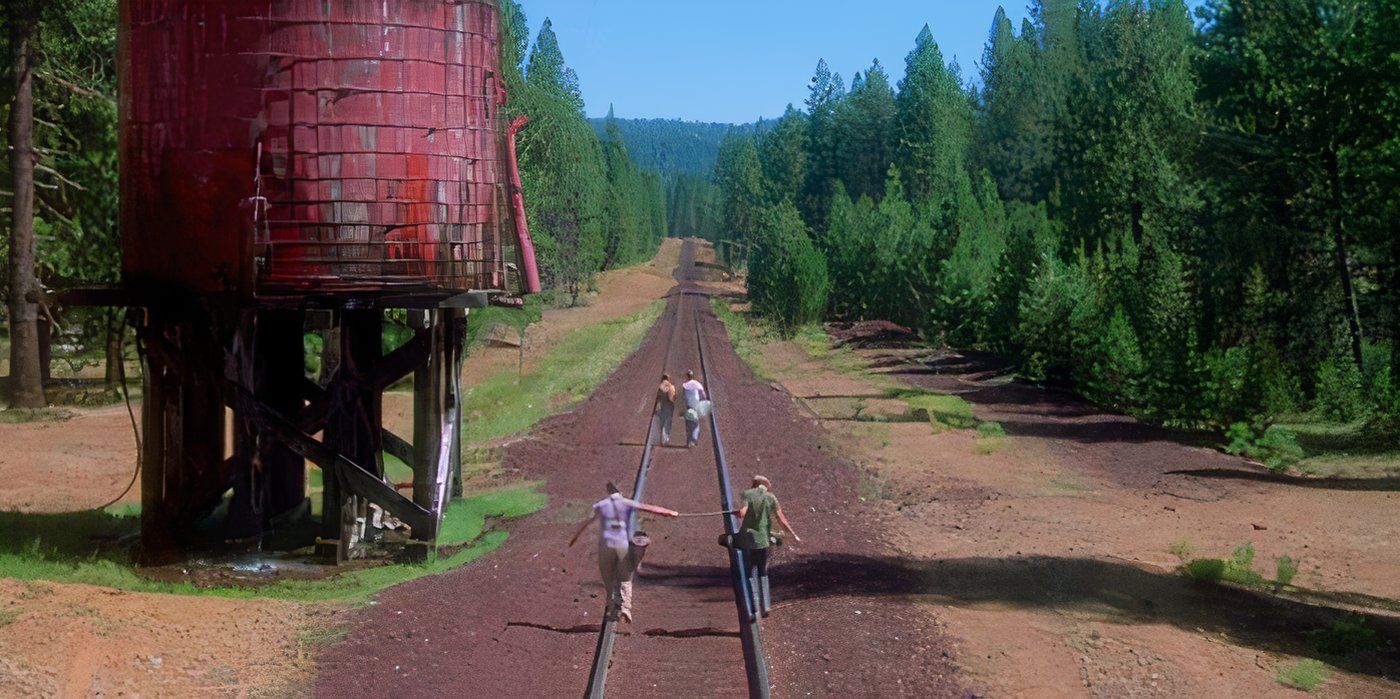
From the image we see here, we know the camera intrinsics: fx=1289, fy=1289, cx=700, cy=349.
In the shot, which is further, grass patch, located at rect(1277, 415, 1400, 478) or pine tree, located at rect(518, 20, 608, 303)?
pine tree, located at rect(518, 20, 608, 303)

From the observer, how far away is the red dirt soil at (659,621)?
8.93 meters

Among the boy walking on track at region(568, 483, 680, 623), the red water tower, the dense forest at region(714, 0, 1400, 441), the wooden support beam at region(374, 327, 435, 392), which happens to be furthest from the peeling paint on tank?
the dense forest at region(714, 0, 1400, 441)

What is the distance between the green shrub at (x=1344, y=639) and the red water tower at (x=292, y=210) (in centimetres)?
830

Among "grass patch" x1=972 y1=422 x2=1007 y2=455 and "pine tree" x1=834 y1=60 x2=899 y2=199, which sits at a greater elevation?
"pine tree" x1=834 y1=60 x2=899 y2=199

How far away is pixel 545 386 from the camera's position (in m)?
32.8

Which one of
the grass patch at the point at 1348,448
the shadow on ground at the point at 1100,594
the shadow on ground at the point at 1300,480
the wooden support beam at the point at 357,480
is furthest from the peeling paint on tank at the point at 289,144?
the grass patch at the point at 1348,448

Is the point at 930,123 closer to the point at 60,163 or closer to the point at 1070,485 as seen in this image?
the point at 60,163

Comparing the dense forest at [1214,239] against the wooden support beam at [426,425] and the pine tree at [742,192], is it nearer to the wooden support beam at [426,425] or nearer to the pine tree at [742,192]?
the wooden support beam at [426,425]

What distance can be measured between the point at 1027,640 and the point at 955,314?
106 ft

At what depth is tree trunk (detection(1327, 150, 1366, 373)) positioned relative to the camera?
22938 mm

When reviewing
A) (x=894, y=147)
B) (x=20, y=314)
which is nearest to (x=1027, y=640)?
(x=20, y=314)

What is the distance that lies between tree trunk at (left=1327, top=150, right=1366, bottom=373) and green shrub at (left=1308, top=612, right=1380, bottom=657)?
13828 millimetres

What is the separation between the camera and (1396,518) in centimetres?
1546

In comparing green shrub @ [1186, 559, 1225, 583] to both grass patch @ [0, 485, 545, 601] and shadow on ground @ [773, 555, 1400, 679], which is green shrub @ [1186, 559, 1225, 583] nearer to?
shadow on ground @ [773, 555, 1400, 679]
